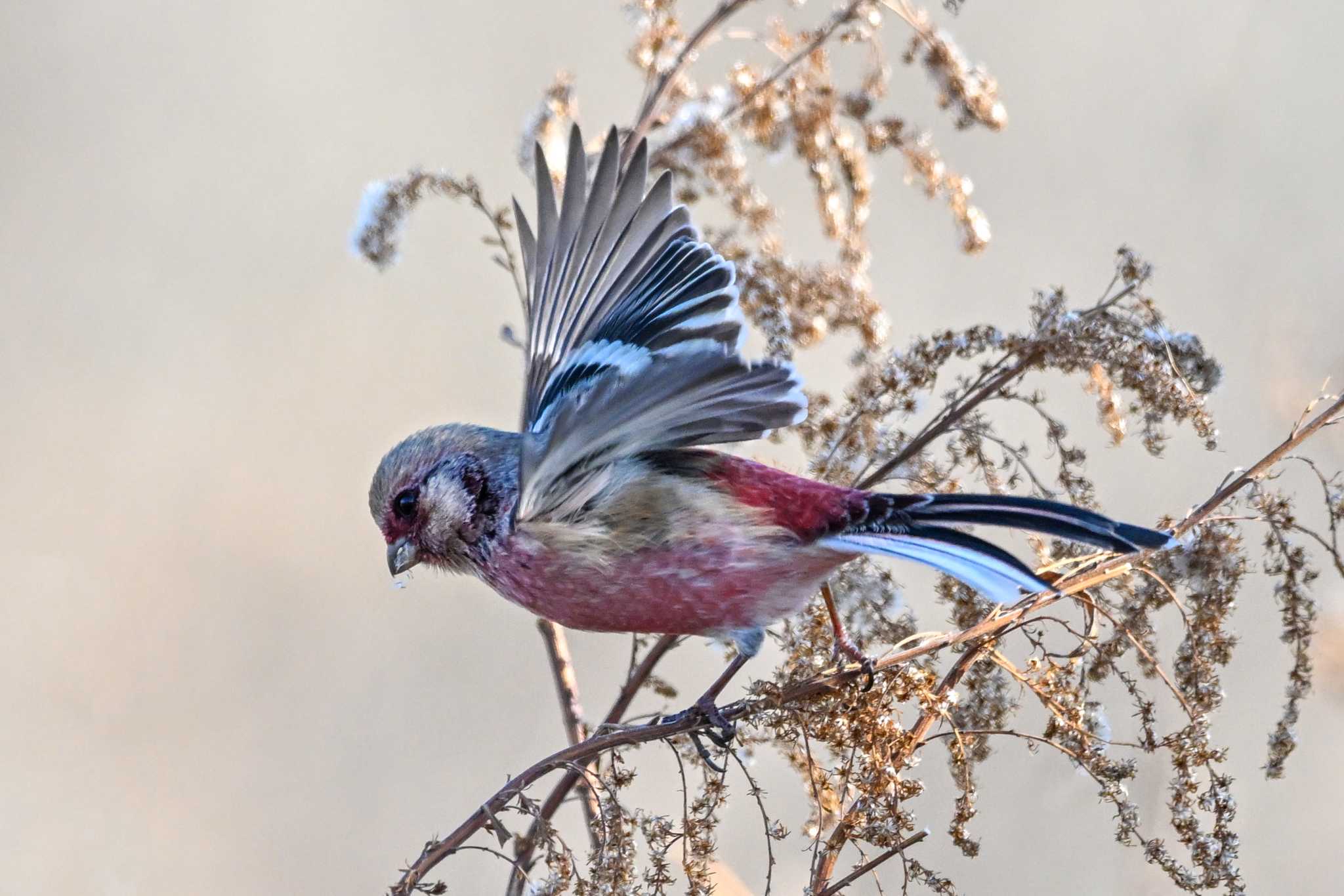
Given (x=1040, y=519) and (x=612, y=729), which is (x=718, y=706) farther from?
(x=1040, y=519)

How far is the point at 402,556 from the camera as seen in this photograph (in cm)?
163

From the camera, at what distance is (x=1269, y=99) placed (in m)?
2.66

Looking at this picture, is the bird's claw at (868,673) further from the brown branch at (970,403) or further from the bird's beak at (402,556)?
the bird's beak at (402,556)

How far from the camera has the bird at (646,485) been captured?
4.26ft

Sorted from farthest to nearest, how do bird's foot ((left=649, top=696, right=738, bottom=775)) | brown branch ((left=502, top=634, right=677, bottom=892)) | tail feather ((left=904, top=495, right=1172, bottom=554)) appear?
bird's foot ((left=649, top=696, right=738, bottom=775))
brown branch ((left=502, top=634, right=677, bottom=892))
tail feather ((left=904, top=495, right=1172, bottom=554))

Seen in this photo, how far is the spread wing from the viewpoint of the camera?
1.31m

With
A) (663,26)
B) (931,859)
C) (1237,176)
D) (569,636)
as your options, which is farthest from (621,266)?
(1237,176)

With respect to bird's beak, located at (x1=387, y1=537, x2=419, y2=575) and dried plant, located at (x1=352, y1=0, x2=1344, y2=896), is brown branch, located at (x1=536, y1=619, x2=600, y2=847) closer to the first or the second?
dried plant, located at (x1=352, y1=0, x2=1344, y2=896)

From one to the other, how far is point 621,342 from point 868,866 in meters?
0.85

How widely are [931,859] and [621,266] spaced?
4.17 ft

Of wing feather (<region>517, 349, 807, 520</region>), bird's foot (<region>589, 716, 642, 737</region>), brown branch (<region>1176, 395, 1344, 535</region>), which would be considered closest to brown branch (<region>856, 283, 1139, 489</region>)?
wing feather (<region>517, 349, 807, 520</region>)

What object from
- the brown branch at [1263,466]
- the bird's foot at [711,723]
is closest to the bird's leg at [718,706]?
the bird's foot at [711,723]

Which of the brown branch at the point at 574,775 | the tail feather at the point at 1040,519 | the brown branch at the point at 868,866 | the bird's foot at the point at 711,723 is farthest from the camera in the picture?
the bird's foot at the point at 711,723

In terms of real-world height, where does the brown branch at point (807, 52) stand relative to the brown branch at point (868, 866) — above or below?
above
